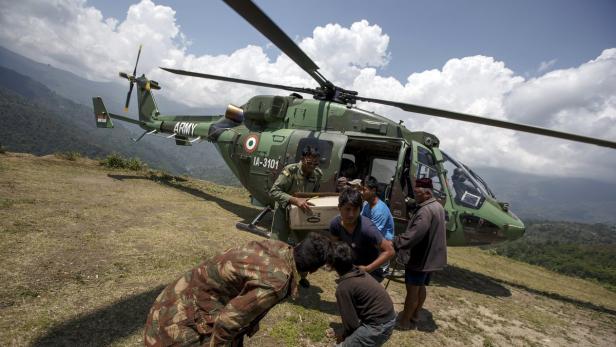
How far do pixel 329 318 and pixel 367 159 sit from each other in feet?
17.5

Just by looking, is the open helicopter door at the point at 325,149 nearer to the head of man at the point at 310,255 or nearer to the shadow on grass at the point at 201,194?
the shadow on grass at the point at 201,194

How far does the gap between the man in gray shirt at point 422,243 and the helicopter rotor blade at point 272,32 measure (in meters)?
3.21

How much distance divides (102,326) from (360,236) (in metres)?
3.15

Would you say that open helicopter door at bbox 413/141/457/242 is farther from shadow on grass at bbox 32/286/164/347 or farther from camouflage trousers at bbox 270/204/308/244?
shadow on grass at bbox 32/286/164/347

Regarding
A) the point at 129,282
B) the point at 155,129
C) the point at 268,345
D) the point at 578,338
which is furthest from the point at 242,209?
the point at 578,338

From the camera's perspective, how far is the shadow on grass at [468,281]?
7.40 metres

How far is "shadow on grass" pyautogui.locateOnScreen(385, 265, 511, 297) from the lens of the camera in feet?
24.3

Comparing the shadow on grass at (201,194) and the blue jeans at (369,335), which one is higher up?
the blue jeans at (369,335)

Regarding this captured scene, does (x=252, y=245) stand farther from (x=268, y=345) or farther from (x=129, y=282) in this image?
(x=129, y=282)

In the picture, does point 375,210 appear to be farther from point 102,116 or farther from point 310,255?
point 102,116

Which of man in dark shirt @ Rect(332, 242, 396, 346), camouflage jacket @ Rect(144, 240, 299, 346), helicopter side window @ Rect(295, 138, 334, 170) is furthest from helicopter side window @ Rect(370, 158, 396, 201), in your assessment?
camouflage jacket @ Rect(144, 240, 299, 346)

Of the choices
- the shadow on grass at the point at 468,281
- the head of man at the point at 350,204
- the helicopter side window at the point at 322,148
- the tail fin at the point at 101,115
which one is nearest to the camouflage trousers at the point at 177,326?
the head of man at the point at 350,204

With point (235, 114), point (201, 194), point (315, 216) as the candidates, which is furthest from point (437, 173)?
point (201, 194)

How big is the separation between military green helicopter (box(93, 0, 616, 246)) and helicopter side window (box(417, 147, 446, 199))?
0.02 metres
